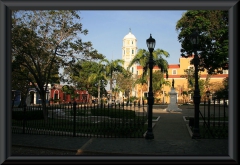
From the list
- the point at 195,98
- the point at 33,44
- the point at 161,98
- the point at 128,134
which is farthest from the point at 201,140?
the point at 161,98

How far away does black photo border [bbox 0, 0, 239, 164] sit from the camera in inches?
197

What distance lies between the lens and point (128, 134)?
11.0 m

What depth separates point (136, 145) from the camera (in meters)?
9.04

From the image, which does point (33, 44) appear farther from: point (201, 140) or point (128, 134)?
point (201, 140)

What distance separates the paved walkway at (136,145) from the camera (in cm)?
809

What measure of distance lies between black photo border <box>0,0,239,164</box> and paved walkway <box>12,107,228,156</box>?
243 cm

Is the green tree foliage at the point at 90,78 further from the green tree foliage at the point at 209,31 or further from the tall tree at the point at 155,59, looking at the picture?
the green tree foliage at the point at 209,31
